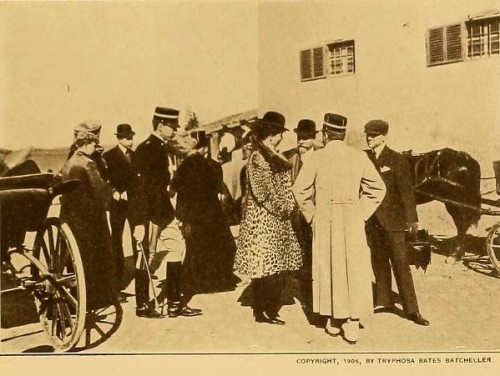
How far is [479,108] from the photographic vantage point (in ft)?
12.7

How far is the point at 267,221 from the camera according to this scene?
12.2 ft

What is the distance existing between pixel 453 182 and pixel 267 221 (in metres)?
1.08

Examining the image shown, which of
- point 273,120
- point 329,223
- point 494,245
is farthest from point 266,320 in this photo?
point 494,245

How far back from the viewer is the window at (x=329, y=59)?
12.8ft

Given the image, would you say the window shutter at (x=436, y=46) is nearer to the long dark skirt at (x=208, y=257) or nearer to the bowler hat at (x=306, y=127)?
the bowler hat at (x=306, y=127)

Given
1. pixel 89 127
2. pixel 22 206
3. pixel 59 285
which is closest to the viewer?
pixel 59 285

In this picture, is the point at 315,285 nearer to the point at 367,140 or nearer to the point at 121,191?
the point at 367,140

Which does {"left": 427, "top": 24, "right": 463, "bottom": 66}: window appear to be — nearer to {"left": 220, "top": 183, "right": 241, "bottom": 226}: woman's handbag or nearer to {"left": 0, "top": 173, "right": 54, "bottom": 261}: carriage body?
{"left": 220, "top": 183, "right": 241, "bottom": 226}: woman's handbag

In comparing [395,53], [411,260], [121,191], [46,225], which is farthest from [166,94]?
[411,260]

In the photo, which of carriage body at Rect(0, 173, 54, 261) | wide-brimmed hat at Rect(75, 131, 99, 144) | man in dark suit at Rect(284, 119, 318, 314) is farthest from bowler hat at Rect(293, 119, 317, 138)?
carriage body at Rect(0, 173, 54, 261)

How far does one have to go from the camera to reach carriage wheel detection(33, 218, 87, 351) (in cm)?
364

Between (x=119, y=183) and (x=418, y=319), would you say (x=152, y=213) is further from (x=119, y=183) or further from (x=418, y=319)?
(x=418, y=319)

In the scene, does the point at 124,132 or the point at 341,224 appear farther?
the point at 124,132

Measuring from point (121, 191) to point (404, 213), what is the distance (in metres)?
1.54
